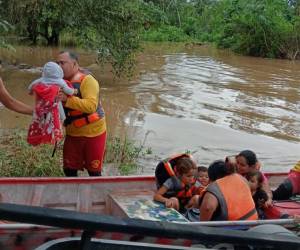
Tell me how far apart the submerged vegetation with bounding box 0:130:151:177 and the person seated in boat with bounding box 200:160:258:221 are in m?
2.52

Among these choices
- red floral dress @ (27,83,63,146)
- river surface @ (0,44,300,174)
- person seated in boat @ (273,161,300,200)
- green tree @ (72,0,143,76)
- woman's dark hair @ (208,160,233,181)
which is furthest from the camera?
green tree @ (72,0,143,76)

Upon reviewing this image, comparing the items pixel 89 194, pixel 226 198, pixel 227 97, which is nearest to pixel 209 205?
pixel 226 198

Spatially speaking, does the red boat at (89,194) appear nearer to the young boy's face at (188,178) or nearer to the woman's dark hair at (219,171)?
the young boy's face at (188,178)

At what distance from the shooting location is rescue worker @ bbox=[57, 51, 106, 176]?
5160 millimetres

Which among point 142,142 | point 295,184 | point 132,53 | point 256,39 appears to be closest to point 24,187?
point 295,184

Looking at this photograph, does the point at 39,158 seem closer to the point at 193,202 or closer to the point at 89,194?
the point at 89,194

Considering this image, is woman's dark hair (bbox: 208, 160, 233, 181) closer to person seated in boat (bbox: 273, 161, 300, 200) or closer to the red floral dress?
the red floral dress

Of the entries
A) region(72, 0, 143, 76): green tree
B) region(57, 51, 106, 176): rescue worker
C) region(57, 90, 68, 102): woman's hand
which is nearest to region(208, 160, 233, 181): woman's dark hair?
region(57, 51, 106, 176): rescue worker

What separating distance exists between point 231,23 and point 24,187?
32316 mm

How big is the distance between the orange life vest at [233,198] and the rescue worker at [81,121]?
1463 mm

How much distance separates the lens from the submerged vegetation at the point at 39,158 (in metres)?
6.50

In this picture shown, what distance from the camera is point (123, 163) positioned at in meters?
7.73

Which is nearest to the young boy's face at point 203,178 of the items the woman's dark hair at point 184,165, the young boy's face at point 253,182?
the young boy's face at point 253,182

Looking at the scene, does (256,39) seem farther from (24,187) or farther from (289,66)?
(24,187)
